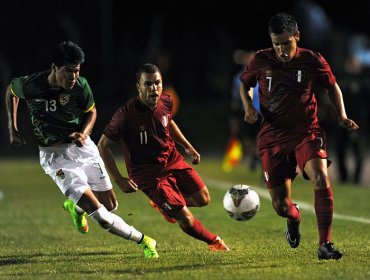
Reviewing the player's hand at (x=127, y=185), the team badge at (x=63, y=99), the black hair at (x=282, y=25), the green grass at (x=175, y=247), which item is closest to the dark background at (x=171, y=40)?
the green grass at (x=175, y=247)

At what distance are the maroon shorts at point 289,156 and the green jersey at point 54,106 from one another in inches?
74.0

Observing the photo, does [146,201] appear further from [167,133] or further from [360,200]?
[167,133]

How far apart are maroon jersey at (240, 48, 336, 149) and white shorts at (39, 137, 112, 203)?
190cm

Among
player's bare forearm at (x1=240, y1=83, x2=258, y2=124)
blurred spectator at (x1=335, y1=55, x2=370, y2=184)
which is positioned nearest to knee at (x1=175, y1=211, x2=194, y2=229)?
player's bare forearm at (x1=240, y1=83, x2=258, y2=124)

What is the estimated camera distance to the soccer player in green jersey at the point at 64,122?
30.2 ft

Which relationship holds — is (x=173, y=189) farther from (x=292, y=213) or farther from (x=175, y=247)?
(x=292, y=213)

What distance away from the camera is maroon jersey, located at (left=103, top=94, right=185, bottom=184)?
9.38 meters

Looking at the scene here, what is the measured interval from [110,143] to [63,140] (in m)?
0.62

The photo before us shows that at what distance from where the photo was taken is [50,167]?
9.59 m

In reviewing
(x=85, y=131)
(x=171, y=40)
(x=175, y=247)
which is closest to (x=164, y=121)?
(x=85, y=131)

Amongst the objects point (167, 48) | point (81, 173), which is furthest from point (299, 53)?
point (167, 48)

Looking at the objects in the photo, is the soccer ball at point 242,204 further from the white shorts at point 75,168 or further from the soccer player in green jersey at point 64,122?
the white shorts at point 75,168

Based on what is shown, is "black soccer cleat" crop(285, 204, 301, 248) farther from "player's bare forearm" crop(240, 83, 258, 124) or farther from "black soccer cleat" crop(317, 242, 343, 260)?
"player's bare forearm" crop(240, 83, 258, 124)

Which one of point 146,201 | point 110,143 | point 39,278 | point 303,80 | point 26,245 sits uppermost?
point 303,80
